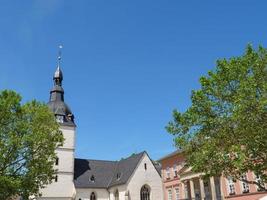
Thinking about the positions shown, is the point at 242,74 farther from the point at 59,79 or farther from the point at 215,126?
the point at 59,79

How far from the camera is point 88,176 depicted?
59281 mm

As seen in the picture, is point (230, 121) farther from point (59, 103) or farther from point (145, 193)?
point (59, 103)

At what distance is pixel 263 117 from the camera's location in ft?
71.9

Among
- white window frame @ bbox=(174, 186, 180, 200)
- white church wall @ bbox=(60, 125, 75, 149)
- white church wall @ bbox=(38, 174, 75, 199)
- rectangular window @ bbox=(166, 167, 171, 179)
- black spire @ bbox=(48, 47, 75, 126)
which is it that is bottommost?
white window frame @ bbox=(174, 186, 180, 200)

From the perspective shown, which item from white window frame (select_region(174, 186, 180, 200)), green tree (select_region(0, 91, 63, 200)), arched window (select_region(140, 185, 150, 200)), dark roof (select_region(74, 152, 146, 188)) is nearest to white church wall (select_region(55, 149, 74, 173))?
dark roof (select_region(74, 152, 146, 188))

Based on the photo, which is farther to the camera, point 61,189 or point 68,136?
point 68,136

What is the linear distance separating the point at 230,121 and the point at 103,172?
42497 mm

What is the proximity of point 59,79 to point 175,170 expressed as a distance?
25594 millimetres

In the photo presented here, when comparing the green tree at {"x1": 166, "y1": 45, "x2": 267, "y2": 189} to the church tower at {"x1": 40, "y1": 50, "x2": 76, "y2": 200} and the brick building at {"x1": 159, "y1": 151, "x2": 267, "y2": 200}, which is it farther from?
the church tower at {"x1": 40, "y1": 50, "x2": 76, "y2": 200}

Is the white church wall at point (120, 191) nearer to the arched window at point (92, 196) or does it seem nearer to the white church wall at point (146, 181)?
the white church wall at point (146, 181)

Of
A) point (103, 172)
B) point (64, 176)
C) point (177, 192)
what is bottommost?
point (177, 192)

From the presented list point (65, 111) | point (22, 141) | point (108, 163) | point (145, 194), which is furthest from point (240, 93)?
point (108, 163)

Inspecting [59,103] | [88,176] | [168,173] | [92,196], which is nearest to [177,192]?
[168,173]

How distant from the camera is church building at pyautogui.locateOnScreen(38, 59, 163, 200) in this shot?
179 feet
